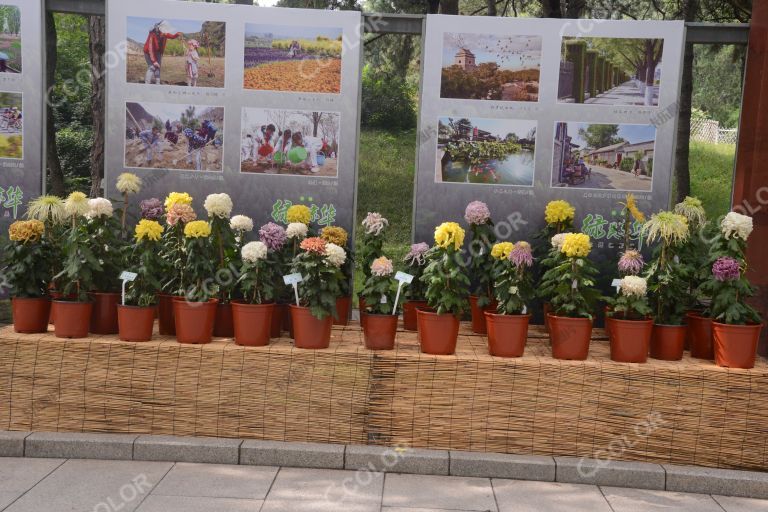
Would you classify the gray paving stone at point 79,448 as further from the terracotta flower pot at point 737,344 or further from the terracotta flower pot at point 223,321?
the terracotta flower pot at point 737,344

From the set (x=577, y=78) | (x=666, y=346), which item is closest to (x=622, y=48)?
(x=577, y=78)

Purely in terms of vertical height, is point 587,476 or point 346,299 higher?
point 346,299

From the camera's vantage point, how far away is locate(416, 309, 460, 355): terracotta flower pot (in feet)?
12.5

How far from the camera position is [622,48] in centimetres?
454

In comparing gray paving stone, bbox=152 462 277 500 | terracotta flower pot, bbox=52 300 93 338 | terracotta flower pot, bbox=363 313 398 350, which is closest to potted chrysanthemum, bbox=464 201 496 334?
terracotta flower pot, bbox=363 313 398 350

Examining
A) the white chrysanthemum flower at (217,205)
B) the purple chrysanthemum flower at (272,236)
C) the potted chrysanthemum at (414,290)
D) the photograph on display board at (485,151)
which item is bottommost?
the potted chrysanthemum at (414,290)

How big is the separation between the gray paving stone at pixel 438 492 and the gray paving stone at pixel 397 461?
1.6 inches

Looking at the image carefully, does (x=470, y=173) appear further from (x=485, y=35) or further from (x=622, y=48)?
(x=622, y=48)

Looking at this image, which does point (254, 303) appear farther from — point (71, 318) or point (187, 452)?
point (71, 318)

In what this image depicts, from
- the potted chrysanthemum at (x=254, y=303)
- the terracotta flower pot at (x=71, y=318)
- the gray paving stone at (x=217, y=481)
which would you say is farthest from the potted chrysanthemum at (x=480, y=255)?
the terracotta flower pot at (x=71, y=318)

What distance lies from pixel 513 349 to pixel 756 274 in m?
1.67

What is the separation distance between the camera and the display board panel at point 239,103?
4539mm

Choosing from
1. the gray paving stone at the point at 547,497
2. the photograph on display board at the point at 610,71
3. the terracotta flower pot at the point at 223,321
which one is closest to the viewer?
the gray paving stone at the point at 547,497

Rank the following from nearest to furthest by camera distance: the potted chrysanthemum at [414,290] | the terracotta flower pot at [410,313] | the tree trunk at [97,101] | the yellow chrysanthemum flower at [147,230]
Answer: the yellow chrysanthemum flower at [147,230], the potted chrysanthemum at [414,290], the terracotta flower pot at [410,313], the tree trunk at [97,101]
